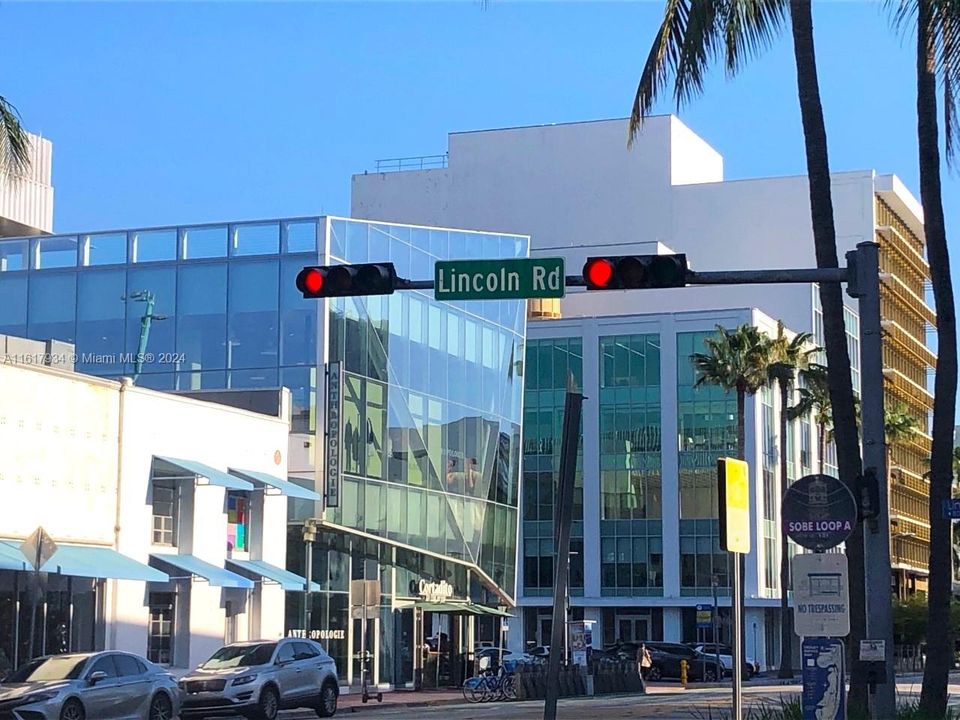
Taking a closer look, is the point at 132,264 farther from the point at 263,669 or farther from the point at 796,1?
the point at 796,1

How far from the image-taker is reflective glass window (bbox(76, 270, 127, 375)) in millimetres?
43844

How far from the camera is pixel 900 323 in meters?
111

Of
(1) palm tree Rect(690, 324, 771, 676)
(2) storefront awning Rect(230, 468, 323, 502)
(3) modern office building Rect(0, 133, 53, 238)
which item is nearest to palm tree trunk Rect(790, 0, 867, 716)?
(2) storefront awning Rect(230, 468, 323, 502)

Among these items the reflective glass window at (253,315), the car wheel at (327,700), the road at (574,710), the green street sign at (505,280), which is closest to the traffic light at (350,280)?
the green street sign at (505,280)

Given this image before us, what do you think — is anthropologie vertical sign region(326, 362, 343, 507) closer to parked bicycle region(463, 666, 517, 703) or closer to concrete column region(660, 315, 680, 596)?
parked bicycle region(463, 666, 517, 703)

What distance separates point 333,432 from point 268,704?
13.9 m

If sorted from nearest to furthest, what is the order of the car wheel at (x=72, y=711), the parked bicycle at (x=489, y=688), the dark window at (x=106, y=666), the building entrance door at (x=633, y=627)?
the car wheel at (x=72, y=711) < the dark window at (x=106, y=666) < the parked bicycle at (x=489, y=688) < the building entrance door at (x=633, y=627)

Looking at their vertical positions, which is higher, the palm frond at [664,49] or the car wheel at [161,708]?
the palm frond at [664,49]

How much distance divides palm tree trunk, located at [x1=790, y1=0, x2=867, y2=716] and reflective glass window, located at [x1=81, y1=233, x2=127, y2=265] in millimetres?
27838

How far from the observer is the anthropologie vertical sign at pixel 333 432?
42250 millimetres

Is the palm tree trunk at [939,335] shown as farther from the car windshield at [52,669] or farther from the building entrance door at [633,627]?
the building entrance door at [633,627]

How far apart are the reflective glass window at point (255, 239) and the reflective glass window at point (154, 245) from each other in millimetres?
1757

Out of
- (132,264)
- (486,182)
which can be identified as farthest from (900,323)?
(132,264)

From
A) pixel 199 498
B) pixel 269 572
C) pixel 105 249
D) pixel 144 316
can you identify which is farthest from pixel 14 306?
pixel 269 572
